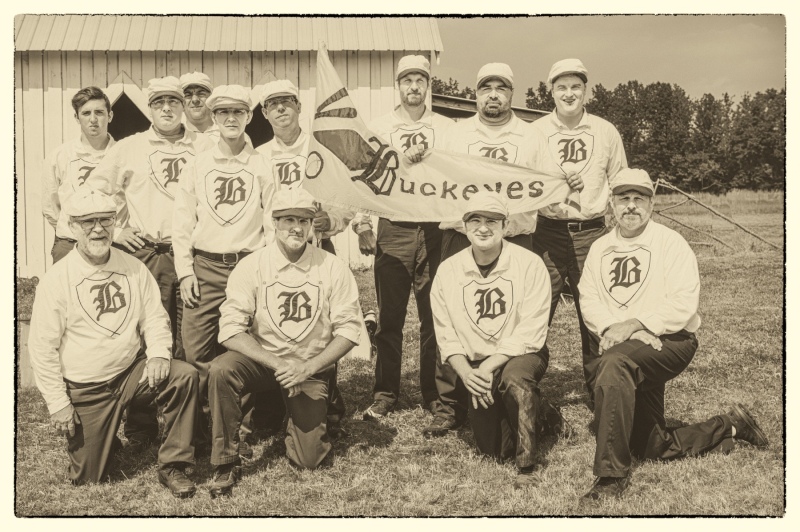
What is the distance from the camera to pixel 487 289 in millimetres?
6406

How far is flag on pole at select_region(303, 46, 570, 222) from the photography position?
7074 millimetres

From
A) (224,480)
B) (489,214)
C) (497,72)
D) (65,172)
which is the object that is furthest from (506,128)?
(65,172)

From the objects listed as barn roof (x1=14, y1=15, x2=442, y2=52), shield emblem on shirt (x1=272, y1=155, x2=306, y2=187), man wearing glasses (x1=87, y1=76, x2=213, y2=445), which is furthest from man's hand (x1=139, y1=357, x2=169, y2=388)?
barn roof (x1=14, y1=15, x2=442, y2=52)

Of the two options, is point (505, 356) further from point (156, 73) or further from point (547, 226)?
point (156, 73)

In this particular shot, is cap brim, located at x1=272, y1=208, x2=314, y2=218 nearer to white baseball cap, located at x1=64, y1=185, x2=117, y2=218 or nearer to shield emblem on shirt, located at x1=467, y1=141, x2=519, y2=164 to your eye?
white baseball cap, located at x1=64, y1=185, x2=117, y2=218

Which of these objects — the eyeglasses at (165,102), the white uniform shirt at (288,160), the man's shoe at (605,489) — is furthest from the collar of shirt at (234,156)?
the man's shoe at (605,489)

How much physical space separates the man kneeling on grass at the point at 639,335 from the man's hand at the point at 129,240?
3676 mm

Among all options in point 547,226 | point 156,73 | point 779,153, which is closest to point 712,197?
point 779,153

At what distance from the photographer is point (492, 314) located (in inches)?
251

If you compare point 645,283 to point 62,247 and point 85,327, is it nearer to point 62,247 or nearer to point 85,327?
point 85,327

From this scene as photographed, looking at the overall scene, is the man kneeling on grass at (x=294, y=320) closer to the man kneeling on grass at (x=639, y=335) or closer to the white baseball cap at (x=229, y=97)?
the white baseball cap at (x=229, y=97)

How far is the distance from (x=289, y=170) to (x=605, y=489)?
11.6 ft

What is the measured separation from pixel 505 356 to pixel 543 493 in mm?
1002

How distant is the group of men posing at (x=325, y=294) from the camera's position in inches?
238
